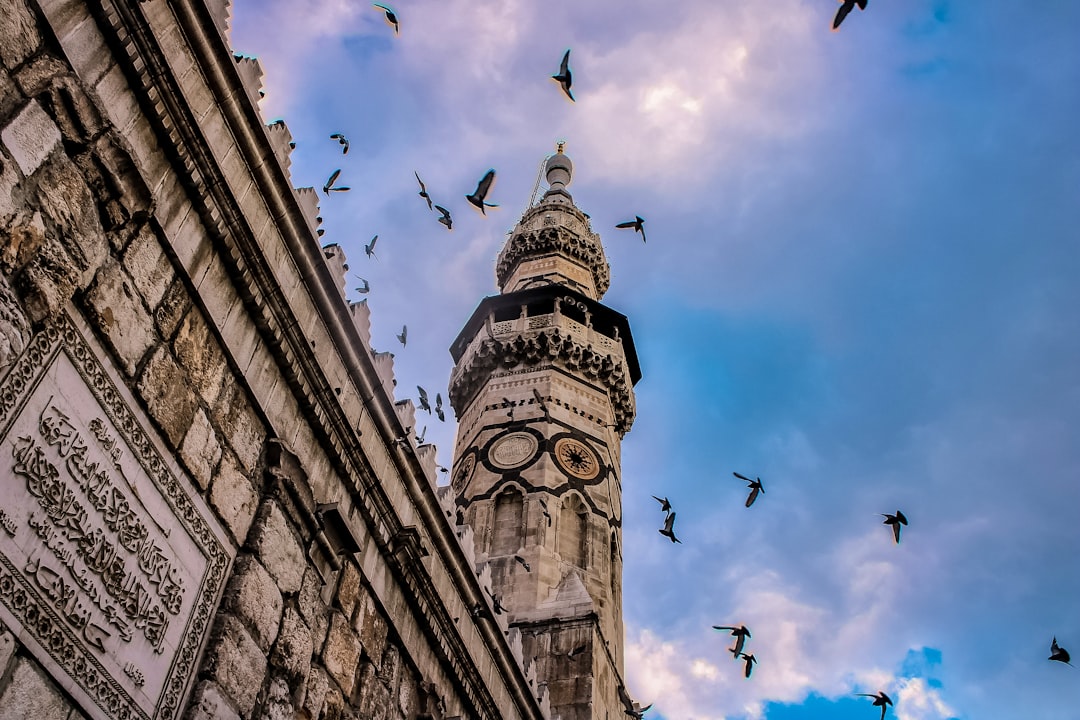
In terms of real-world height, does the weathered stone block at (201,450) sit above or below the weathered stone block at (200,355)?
below

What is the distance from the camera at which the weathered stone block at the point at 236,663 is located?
4193 mm

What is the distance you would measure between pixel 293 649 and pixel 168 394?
4.70 feet

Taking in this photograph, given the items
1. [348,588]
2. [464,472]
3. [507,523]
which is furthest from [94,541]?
[464,472]

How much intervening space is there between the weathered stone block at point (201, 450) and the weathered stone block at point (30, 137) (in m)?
1.26

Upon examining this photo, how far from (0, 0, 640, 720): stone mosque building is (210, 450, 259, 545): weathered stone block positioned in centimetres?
1

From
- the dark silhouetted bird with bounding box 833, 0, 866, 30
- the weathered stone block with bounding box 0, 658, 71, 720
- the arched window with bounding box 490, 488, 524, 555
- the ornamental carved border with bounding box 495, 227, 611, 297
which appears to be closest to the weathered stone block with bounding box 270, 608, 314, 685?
the weathered stone block with bounding box 0, 658, 71, 720

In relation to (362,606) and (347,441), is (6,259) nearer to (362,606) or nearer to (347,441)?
(347,441)

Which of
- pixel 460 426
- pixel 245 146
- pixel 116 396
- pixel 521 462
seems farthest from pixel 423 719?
pixel 460 426

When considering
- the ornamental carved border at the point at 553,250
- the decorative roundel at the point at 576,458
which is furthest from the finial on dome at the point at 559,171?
the decorative roundel at the point at 576,458

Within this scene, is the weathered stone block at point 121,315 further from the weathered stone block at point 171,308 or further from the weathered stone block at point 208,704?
the weathered stone block at point 208,704

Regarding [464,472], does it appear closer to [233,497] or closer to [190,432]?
[233,497]

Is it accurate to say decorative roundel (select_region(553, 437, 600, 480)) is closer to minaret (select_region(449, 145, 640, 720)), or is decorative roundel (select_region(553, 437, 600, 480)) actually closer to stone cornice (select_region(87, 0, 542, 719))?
minaret (select_region(449, 145, 640, 720))

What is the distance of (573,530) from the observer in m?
15.5

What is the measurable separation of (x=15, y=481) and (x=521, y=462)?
12.9 metres
